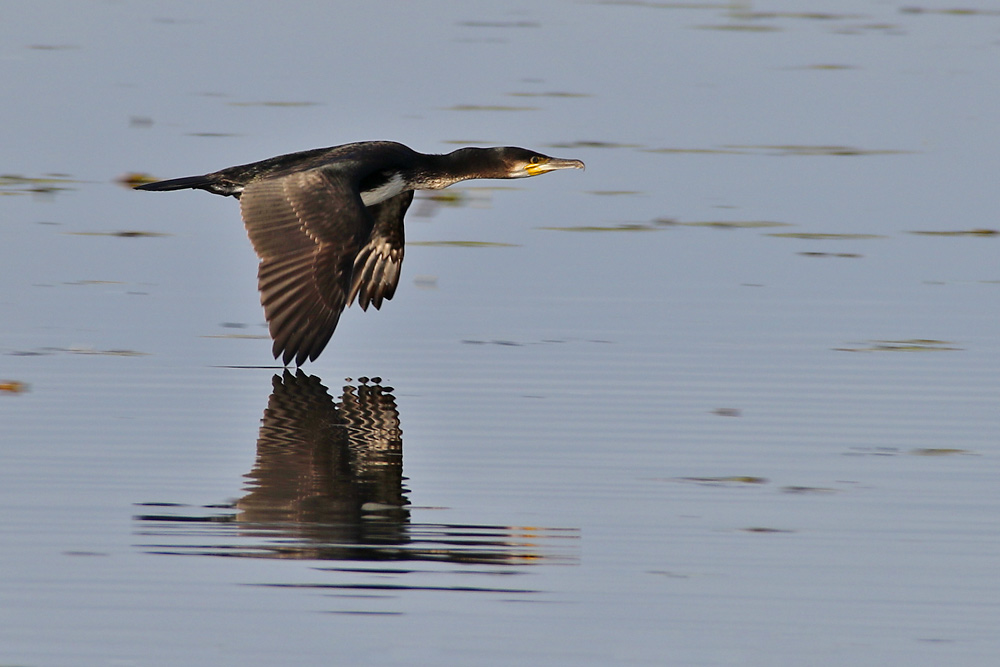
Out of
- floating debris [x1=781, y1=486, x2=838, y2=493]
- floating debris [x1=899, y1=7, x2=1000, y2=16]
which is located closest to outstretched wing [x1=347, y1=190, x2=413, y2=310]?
floating debris [x1=781, y1=486, x2=838, y2=493]

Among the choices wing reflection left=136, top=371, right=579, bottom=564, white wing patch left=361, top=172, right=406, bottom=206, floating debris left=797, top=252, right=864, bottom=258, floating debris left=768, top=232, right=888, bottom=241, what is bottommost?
wing reflection left=136, top=371, right=579, bottom=564

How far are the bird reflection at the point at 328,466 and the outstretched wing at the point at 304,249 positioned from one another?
0.27 m

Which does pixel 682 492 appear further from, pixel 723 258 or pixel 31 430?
pixel 723 258

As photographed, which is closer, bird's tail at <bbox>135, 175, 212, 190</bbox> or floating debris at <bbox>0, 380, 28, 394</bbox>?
floating debris at <bbox>0, 380, 28, 394</bbox>

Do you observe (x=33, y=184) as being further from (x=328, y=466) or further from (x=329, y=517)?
(x=329, y=517)

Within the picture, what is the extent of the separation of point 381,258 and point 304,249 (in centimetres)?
196

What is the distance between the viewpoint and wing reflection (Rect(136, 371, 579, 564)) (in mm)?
6617

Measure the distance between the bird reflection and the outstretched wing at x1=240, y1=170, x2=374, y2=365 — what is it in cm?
27

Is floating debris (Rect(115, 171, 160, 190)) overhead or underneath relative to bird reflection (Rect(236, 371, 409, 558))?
overhead

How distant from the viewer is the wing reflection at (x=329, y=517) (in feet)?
21.7

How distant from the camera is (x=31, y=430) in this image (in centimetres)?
809

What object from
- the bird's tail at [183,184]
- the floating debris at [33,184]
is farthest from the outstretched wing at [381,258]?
the floating debris at [33,184]

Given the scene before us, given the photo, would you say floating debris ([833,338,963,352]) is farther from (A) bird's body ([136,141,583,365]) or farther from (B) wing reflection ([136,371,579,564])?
(B) wing reflection ([136,371,579,564])

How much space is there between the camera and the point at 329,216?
943 centimetres
